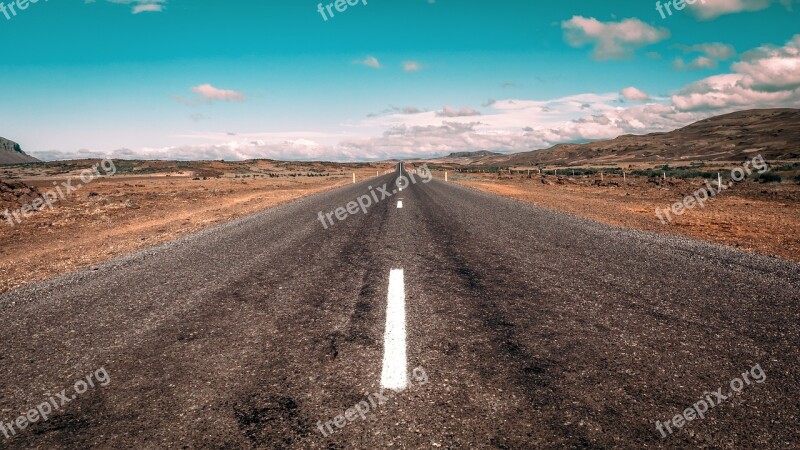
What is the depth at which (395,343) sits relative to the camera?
3410mm

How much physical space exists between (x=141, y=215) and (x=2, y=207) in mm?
7289

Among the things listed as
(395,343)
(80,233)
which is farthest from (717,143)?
(395,343)

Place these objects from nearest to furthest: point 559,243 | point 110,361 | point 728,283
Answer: point 110,361 → point 728,283 → point 559,243

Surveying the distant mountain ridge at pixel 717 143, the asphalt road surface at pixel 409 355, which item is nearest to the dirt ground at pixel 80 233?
the asphalt road surface at pixel 409 355

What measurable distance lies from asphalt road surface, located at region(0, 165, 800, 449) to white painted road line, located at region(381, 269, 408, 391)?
0.07 feet

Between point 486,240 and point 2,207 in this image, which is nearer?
point 486,240

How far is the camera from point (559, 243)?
784cm

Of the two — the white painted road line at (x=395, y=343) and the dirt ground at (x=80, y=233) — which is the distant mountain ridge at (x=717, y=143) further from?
the white painted road line at (x=395, y=343)

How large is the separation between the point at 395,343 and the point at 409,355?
239 mm

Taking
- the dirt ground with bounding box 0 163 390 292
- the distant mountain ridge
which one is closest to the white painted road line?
the dirt ground with bounding box 0 163 390 292

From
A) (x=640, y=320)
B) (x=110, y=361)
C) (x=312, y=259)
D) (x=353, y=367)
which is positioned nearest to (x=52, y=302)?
(x=110, y=361)

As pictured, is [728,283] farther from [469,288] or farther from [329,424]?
[329,424]

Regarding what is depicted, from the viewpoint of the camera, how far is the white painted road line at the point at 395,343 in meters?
2.84

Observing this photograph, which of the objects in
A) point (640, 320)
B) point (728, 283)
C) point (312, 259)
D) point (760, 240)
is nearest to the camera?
point (640, 320)
